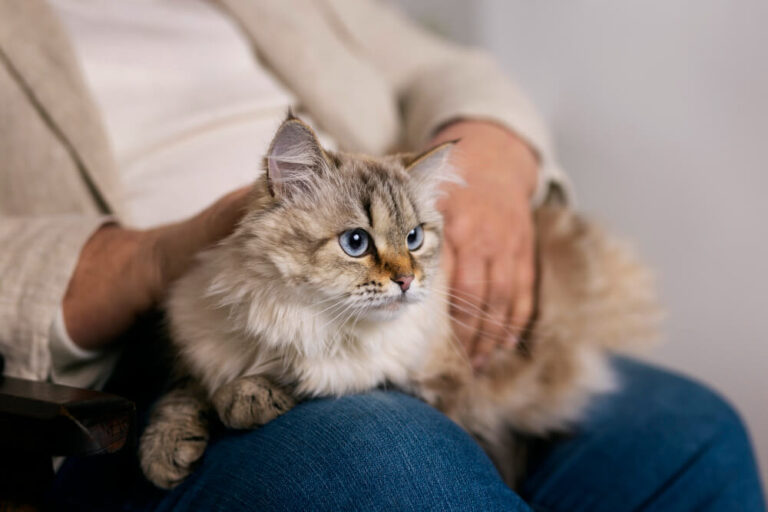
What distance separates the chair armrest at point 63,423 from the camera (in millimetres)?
572

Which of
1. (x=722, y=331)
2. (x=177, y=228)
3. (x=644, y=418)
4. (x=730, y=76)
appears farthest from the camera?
(x=722, y=331)

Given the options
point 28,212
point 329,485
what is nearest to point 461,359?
point 329,485

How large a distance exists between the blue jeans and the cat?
1.9 inches

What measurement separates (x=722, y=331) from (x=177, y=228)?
1843 millimetres

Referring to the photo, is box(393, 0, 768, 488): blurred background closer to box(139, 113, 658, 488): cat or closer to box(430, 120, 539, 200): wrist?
box(430, 120, 539, 200): wrist

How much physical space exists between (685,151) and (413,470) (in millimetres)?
1690

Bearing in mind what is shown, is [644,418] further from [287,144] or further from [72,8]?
[72,8]

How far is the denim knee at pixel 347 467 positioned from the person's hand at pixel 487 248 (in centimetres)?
31

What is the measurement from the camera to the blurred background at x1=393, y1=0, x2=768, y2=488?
176cm

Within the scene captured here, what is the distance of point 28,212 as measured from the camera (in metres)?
1.06

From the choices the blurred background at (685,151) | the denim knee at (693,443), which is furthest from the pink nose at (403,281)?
the blurred background at (685,151)

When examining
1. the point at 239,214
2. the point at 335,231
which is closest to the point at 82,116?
the point at 239,214

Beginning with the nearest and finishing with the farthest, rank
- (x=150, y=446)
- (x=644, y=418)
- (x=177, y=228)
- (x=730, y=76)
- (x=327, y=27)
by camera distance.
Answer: (x=150, y=446), (x=177, y=228), (x=644, y=418), (x=327, y=27), (x=730, y=76)

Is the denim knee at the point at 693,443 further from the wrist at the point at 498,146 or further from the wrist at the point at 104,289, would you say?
the wrist at the point at 104,289
